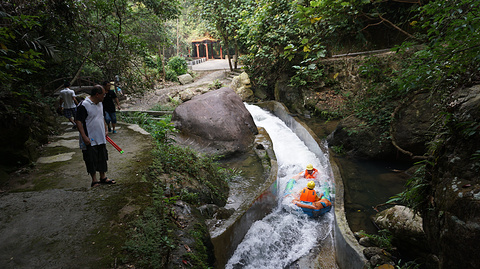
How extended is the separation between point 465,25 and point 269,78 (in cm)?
1299

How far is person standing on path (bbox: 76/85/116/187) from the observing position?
3738 millimetres

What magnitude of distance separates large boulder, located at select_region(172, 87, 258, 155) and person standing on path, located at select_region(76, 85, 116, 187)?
4.35 meters

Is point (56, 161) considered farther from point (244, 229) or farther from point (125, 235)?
point (244, 229)

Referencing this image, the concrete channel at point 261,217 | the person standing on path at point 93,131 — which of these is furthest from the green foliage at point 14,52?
the concrete channel at point 261,217

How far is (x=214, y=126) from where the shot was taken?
8742 millimetres

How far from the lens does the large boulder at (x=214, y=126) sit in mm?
8453

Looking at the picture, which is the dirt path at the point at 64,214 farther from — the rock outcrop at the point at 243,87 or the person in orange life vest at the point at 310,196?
the rock outcrop at the point at 243,87

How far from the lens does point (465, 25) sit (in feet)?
8.52

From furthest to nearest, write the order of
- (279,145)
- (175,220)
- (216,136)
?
(279,145) < (216,136) < (175,220)

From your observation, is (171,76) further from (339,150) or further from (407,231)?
(407,231)

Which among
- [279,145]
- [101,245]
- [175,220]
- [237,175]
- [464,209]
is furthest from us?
[279,145]

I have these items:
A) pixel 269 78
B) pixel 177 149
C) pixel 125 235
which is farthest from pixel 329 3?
pixel 269 78

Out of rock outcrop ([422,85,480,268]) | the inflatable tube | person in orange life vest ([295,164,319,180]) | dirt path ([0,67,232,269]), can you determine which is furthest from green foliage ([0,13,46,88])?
person in orange life vest ([295,164,319,180])

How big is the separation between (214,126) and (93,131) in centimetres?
510
